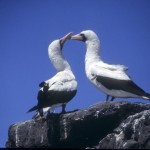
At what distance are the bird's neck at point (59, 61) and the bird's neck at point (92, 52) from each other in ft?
2.53

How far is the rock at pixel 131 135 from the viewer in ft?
40.1

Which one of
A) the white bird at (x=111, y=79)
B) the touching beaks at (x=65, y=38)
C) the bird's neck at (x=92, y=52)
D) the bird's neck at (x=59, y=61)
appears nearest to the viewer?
the white bird at (x=111, y=79)

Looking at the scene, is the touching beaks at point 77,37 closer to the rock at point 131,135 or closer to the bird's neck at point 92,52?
the bird's neck at point 92,52

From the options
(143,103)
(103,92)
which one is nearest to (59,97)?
(103,92)

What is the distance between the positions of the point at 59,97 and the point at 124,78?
1966 mm

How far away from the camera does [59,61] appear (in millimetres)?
16469

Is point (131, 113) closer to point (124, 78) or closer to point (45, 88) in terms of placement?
point (124, 78)

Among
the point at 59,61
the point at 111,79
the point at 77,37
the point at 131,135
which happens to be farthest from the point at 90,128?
the point at 77,37

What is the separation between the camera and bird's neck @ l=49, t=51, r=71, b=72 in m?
16.3

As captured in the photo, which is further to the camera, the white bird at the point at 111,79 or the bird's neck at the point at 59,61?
the bird's neck at the point at 59,61

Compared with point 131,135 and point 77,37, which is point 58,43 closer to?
point 77,37

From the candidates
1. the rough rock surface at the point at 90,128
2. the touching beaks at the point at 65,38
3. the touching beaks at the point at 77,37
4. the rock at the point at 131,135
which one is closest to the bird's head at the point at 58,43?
the touching beaks at the point at 65,38

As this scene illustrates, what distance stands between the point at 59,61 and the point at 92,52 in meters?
1.18

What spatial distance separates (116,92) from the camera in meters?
14.5
